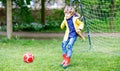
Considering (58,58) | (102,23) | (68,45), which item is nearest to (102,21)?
(102,23)

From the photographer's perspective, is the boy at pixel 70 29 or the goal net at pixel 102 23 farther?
the goal net at pixel 102 23

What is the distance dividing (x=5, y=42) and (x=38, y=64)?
196 inches

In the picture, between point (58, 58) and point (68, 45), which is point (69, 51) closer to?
point (68, 45)

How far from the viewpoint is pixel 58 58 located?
8812 millimetres

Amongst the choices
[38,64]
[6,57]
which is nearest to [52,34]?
[6,57]

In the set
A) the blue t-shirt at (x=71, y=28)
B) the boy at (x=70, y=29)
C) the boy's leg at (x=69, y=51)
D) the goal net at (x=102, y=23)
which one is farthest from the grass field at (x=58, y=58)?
the blue t-shirt at (x=71, y=28)

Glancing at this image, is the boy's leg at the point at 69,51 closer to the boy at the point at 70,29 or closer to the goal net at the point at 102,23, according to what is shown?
the boy at the point at 70,29

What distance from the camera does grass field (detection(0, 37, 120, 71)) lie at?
7652 millimetres

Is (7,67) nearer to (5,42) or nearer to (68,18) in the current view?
(68,18)

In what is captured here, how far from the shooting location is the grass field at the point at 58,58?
301 inches

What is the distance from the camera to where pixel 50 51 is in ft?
33.6

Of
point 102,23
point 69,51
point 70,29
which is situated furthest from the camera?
point 102,23

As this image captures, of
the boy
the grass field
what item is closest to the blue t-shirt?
the boy

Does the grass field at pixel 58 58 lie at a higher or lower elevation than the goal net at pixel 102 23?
lower
